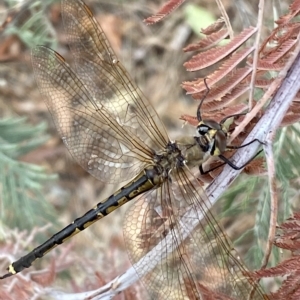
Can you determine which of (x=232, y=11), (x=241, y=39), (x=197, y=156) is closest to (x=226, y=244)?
(x=197, y=156)

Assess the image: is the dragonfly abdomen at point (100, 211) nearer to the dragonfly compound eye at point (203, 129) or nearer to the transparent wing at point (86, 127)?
the transparent wing at point (86, 127)

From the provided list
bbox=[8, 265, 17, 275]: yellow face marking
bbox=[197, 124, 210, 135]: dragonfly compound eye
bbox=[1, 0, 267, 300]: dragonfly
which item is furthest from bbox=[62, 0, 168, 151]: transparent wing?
bbox=[8, 265, 17, 275]: yellow face marking

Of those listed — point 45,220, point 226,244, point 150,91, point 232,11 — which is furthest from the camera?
point 150,91

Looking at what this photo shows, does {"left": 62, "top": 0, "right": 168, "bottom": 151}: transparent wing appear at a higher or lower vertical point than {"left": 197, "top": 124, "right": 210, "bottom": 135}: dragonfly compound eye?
higher

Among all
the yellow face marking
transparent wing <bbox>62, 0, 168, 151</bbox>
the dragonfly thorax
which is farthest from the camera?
the yellow face marking

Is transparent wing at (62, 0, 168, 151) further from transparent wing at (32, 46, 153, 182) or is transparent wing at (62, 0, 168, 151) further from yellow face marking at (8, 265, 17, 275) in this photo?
yellow face marking at (8, 265, 17, 275)

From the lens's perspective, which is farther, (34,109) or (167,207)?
(34,109)

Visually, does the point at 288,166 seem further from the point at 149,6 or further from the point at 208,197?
the point at 149,6

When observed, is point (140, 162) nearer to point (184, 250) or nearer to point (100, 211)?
point (100, 211)
